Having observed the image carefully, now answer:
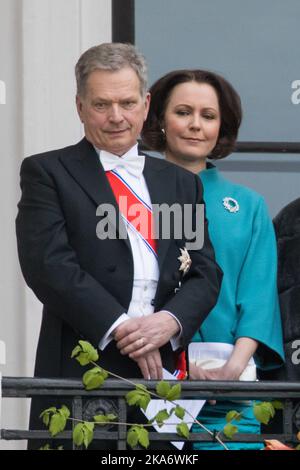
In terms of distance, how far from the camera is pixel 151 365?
21.6 ft

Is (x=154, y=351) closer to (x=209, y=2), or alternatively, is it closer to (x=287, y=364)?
(x=287, y=364)

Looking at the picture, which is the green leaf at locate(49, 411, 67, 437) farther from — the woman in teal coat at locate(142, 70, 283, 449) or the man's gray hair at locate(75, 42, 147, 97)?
the man's gray hair at locate(75, 42, 147, 97)

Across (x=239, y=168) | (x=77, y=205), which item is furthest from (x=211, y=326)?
(x=239, y=168)

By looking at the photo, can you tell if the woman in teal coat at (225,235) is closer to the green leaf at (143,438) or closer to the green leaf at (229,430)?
the green leaf at (229,430)

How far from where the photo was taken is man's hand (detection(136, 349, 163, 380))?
6574 mm

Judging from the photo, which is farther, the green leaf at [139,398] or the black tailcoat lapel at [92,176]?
the black tailcoat lapel at [92,176]

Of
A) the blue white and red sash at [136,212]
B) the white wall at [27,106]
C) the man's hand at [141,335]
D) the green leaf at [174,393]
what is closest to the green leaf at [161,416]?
the green leaf at [174,393]

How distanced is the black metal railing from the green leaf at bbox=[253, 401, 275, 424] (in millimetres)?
56

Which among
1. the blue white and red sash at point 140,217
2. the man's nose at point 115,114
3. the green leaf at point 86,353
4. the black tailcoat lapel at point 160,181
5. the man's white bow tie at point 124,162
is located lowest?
the green leaf at point 86,353

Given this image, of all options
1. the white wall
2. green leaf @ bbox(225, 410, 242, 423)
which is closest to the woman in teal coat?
green leaf @ bbox(225, 410, 242, 423)

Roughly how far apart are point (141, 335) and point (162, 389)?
0.17 metres

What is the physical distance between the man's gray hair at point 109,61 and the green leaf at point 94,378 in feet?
2.84

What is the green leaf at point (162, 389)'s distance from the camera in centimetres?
646

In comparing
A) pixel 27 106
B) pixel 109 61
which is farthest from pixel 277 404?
pixel 27 106
